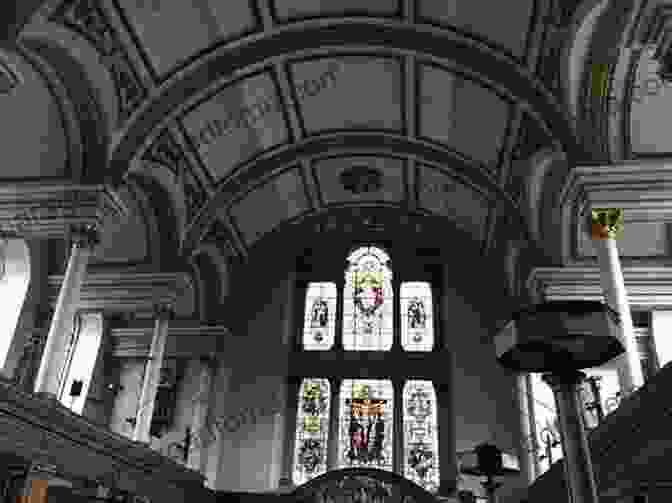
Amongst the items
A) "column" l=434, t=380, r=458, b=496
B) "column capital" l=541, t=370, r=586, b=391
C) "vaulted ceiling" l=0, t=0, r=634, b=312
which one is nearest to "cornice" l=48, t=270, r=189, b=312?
"vaulted ceiling" l=0, t=0, r=634, b=312

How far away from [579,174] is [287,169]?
6479mm

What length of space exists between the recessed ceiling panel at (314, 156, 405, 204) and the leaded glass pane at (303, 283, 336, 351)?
2.10m

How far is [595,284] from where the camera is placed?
9734 mm

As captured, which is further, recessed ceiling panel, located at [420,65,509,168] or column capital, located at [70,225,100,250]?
recessed ceiling panel, located at [420,65,509,168]

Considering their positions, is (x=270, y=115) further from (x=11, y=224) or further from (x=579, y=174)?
(x=579, y=174)

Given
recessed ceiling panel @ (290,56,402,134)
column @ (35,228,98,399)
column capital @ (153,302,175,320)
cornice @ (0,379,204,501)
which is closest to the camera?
cornice @ (0,379,204,501)

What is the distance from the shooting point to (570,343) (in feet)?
7.59

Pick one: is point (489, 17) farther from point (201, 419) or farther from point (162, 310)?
point (201, 419)

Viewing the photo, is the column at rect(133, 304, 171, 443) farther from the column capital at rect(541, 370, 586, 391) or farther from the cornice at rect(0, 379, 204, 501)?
the column capital at rect(541, 370, 586, 391)

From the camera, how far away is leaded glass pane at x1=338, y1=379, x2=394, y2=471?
41.4 feet

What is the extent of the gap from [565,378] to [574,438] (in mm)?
225

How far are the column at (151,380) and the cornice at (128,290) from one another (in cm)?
26

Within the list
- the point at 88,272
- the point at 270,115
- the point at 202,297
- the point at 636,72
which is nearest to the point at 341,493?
the point at 202,297

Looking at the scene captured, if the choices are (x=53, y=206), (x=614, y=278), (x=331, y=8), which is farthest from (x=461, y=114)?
(x=53, y=206)
